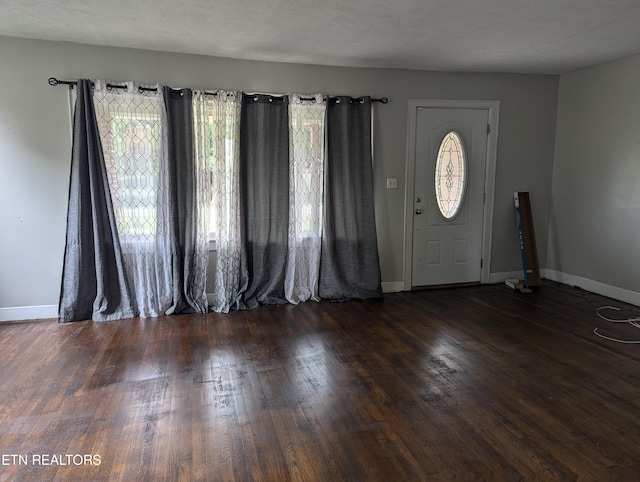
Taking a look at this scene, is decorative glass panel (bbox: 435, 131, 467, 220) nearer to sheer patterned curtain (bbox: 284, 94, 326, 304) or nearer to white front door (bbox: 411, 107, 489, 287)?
white front door (bbox: 411, 107, 489, 287)

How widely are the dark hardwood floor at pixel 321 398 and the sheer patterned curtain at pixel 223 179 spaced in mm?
388

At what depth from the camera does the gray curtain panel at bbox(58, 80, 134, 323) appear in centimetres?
369

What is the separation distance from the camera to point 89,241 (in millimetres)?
3820

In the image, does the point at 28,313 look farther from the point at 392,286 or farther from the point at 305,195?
the point at 392,286

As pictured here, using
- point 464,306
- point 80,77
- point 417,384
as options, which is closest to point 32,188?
point 80,77

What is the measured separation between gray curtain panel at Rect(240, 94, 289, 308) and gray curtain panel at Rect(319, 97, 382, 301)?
0.46m

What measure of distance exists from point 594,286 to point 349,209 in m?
2.92

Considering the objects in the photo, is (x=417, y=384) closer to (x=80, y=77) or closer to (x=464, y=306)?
(x=464, y=306)

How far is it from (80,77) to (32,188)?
107 cm

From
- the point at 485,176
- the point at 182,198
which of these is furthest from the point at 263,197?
the point at 485,176

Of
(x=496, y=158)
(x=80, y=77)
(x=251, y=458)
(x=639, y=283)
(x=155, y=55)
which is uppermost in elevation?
(x=155, y=55)

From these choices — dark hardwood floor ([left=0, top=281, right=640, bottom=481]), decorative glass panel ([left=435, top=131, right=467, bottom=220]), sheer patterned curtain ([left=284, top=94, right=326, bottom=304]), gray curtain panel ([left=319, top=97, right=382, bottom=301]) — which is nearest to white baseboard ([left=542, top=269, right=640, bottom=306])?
dark hardwood floor ([left=0, top=281, right=640, bottom=481])

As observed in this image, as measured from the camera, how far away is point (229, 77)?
4.12 meters

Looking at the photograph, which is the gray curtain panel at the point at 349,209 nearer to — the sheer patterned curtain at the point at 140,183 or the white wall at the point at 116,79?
the white wall at the point at 116,79
